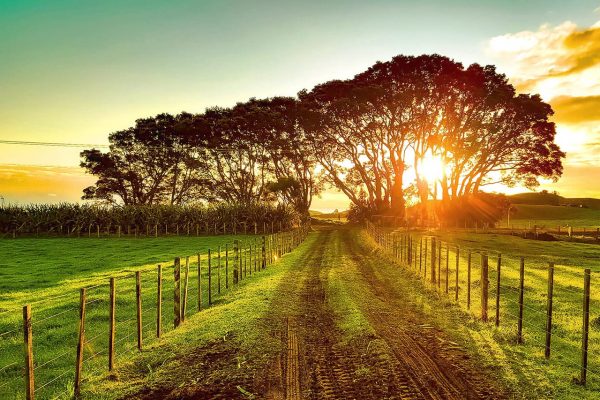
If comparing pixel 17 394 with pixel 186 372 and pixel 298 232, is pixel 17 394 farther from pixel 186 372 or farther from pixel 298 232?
pixel 298 232

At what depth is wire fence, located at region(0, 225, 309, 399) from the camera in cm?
809

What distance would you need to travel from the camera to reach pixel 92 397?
7.21m

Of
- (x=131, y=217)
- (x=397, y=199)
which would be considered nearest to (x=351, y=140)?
(x=397, y=199)

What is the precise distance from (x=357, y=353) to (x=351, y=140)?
1946 inches

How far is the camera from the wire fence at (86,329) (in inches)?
319

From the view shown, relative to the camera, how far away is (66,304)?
1532cm

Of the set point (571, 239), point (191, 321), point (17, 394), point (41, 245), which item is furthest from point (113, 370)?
point (571, 239)

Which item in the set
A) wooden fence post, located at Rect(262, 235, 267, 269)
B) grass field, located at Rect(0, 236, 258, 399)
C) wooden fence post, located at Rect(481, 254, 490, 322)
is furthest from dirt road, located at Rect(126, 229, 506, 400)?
wooden fence post, located at Rect(262, 235, 267, 269)

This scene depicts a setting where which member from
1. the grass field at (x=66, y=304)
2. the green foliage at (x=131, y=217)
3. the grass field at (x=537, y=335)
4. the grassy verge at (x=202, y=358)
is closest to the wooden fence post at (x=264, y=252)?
the grass field at (x=66, y=304)

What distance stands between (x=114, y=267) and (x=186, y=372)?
61.4 ft

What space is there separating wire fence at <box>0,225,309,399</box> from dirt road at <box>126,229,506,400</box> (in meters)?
2.00

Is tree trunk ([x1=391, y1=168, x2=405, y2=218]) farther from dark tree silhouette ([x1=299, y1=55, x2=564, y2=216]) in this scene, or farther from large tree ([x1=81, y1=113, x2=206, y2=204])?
large tree ([x1=81, y1=113, x2=206, y2=204])

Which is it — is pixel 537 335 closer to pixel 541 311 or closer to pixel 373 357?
pixel 541 311

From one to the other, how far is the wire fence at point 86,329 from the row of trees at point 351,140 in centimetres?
3748
